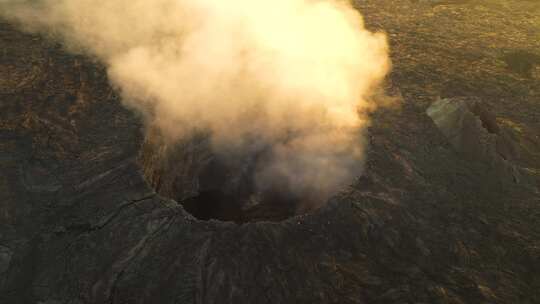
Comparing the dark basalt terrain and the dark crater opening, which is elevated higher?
the dark basalt terrain

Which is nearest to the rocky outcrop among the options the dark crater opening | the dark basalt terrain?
the dark basalt terrain

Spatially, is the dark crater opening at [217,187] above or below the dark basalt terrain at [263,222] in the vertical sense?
below

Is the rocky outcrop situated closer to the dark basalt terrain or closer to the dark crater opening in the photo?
the dark basalt terrain

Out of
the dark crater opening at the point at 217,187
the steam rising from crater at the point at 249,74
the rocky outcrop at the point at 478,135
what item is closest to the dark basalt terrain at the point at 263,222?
the rocky outcrop at the point at 478,135

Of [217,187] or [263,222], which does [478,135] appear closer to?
[263,222]

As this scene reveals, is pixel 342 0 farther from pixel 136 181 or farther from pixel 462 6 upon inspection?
pixel 136 181

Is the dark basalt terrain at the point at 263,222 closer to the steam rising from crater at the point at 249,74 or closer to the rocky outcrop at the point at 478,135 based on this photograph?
the rocky outcrop at the point at 478,135

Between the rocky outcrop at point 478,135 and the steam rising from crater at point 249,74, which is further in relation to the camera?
the steam rising from crater at point 249,74
